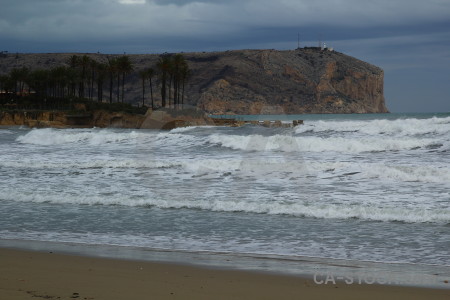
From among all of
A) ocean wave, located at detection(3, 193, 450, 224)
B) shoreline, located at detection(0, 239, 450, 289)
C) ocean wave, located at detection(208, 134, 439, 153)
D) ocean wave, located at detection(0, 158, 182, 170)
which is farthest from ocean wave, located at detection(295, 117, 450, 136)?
shoreline, located at detection(0, 239, 450, 289)

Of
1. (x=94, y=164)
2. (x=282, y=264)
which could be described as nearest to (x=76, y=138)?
(x=94, y=164)

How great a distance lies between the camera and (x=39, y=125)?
222 ft

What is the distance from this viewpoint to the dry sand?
6.20 metres

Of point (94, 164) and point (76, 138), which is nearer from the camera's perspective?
point (94, 164)

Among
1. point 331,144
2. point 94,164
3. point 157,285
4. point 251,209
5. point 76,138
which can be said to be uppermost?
point 157,285

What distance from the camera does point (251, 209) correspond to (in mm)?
13078

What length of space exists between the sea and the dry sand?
56cm

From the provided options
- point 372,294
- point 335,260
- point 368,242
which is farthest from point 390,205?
point 372,294

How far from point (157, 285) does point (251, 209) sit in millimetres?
6582

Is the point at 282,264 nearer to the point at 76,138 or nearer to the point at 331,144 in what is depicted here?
the point at 331,144

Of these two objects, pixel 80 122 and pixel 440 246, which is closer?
pixel 440 246

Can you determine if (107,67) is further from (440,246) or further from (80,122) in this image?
(440,246)

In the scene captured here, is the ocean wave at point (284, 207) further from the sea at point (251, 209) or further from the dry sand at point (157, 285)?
the dry sand at point (157, 285)

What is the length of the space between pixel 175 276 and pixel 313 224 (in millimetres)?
4921
